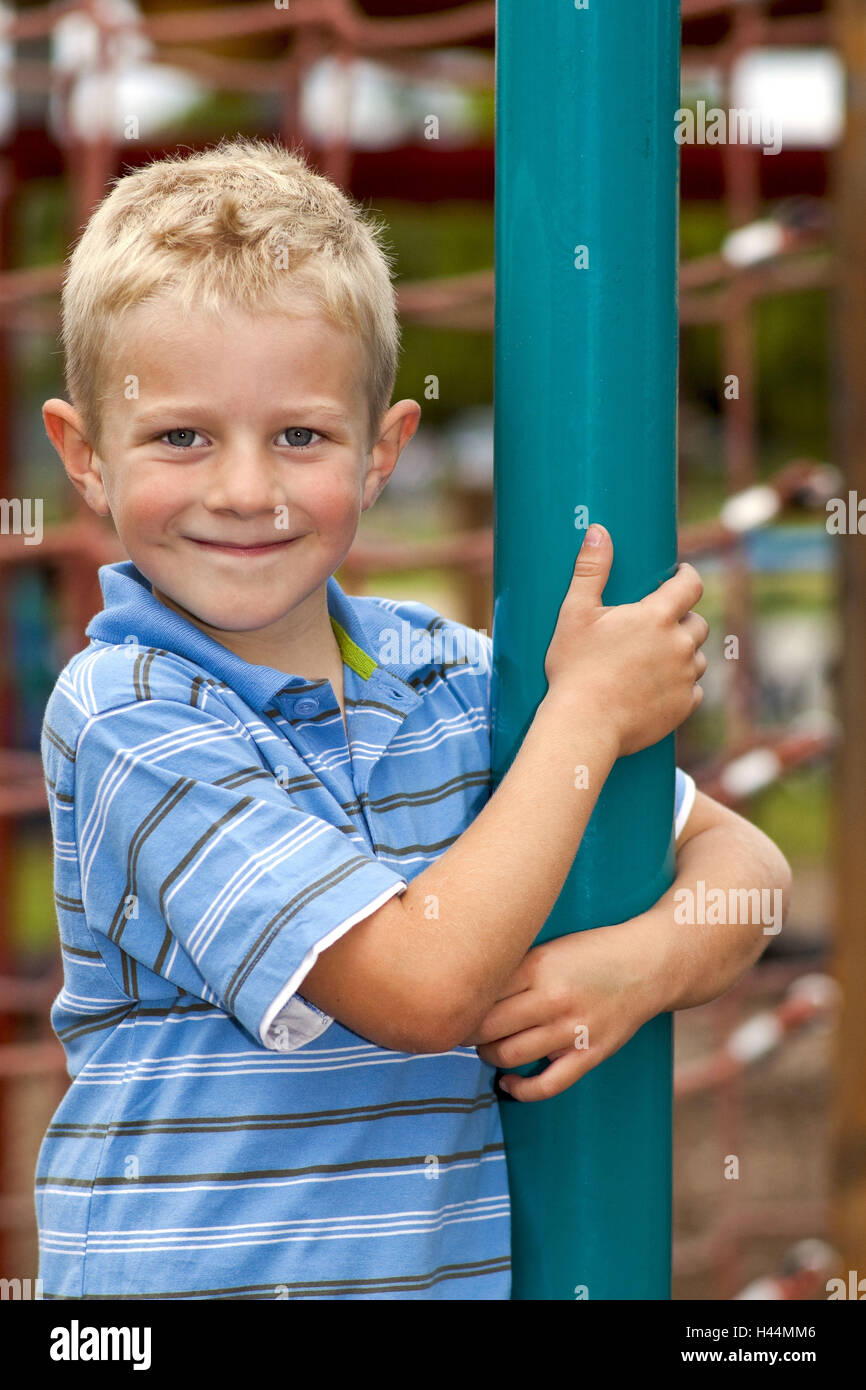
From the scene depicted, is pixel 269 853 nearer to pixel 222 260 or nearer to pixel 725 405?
pixel 222 260

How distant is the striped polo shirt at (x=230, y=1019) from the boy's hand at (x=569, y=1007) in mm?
63

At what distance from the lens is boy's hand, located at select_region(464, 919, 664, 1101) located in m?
0.72

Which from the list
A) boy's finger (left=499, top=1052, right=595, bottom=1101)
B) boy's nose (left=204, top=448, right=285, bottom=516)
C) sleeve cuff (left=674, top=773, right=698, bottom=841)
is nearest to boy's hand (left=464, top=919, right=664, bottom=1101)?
boy's finger (left=499, top=1052, right=595, bottom=1101)

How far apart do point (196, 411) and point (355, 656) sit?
18 cm

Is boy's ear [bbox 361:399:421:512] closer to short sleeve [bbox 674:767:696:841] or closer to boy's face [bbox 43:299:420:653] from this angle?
boy's face [bbox 43:299:420:653]

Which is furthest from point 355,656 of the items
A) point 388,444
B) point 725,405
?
point 725,405

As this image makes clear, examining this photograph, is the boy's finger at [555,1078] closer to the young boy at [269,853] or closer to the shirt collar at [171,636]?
the young boy at [269,853]

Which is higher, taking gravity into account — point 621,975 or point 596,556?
point 596,556

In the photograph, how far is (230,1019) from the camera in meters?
0.72

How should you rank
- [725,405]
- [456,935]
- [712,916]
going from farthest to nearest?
1. [725,405]
2. [712,916]
3. [456,935]

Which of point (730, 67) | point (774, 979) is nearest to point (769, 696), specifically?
point (774, 979)

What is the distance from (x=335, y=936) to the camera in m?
0.65

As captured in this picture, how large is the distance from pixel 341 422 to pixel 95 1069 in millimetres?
325

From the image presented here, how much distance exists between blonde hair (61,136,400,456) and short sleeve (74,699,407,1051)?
168 mm
